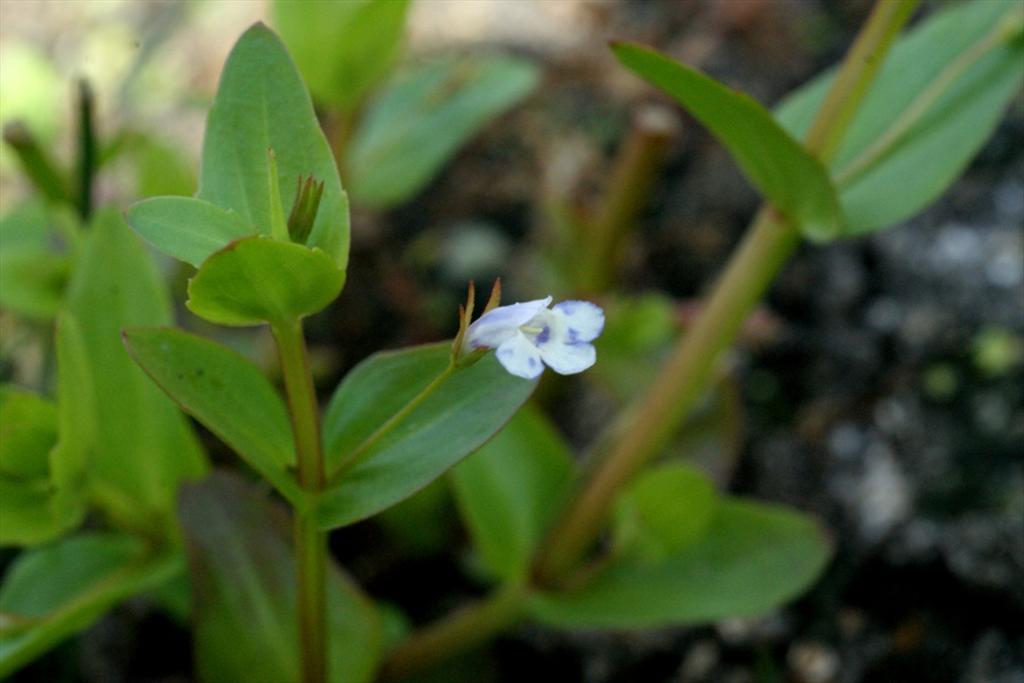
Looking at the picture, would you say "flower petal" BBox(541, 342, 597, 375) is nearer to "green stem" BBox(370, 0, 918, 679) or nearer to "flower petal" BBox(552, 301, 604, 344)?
"flower petal" BBox(552, 301, 604, 344)

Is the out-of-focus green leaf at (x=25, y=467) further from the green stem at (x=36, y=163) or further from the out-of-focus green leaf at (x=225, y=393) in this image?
the green stem at (x=36, y=163)

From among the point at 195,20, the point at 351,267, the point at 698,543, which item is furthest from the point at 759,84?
the point at 195,20

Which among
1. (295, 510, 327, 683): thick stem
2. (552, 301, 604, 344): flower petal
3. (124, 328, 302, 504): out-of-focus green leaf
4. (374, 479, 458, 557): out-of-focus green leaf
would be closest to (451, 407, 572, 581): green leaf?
(374, 479, 458, 557): out-of-focus green leaf

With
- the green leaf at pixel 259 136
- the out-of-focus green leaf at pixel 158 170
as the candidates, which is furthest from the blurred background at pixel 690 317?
the green leaf at pixel 259 136

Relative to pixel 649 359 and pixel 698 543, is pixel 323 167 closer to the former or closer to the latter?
pixel 698 543

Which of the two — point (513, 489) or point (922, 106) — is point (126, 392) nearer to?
point (513, 489)
